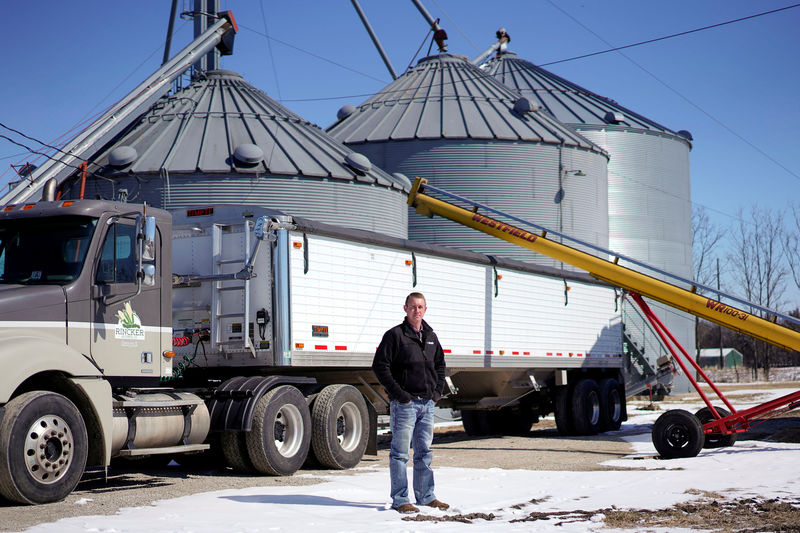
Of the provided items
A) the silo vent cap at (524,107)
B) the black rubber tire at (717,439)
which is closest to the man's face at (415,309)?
the black rubber tire at (717,439)

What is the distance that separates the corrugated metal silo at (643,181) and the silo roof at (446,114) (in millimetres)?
2839

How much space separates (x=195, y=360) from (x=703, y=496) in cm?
714

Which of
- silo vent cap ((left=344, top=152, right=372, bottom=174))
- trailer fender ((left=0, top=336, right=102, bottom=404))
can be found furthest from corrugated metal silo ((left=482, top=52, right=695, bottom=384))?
trailer fender ((left=0, top=336, right=102, bottom=404))

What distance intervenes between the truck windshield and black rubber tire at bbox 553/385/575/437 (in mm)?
13824

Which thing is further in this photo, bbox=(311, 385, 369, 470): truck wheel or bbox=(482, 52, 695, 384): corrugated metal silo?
bbox=(482, 52, 695, 384): corrugated metal silo

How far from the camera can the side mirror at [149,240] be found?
34.7 feet

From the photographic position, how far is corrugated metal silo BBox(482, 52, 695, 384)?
4425 cm

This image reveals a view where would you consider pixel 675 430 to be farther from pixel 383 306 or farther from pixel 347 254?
pixel 347 254

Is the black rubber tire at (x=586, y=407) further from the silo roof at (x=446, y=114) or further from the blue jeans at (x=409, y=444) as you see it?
the silo roof at (x=446, y=114)

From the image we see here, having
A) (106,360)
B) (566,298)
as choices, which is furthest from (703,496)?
(566,298)

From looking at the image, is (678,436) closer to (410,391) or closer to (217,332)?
(217,332)

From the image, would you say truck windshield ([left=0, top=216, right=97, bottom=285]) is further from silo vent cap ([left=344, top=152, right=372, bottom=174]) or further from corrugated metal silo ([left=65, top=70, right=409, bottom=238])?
silo vent cap ([left=344, top=152, right=372, bottom=174])

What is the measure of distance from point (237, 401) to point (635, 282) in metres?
9.92

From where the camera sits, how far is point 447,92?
1622 inches
